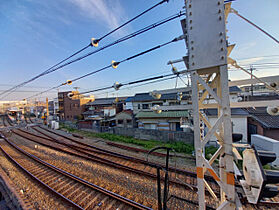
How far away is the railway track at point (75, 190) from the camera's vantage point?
4.21 meters

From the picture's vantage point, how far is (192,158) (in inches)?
328

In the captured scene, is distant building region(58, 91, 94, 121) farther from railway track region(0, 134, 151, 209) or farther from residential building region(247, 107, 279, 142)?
residential building region(247, 107, 279, 142)

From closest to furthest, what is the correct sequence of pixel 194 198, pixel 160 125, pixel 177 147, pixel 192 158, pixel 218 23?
pixel 218 23 → pixel 194 198 → pixel 192 158 → pixel 177 147 → pixel 160 125

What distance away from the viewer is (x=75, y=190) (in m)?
4.93

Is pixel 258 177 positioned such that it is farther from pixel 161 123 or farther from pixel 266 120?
pixel 161 123

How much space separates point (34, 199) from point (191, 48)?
7421 mm

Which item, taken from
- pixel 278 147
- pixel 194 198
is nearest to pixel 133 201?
pixel 194 198

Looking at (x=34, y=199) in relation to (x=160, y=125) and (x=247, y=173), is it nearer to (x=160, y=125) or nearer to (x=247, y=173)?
(x=247, y=173)

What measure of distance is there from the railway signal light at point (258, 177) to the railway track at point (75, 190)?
141 inches

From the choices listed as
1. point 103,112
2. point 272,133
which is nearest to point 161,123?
point 272,133

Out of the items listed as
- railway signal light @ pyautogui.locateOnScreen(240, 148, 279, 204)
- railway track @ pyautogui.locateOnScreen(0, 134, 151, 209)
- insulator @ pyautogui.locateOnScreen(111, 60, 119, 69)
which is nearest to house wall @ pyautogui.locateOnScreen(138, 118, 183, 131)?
railway track @ pyautogui.locateOnScreen(0, 134, 151, 209)

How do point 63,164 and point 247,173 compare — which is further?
point 63,164

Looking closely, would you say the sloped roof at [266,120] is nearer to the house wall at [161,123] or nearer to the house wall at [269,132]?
the house wall at [269,132]

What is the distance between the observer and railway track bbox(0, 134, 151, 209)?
421cm
